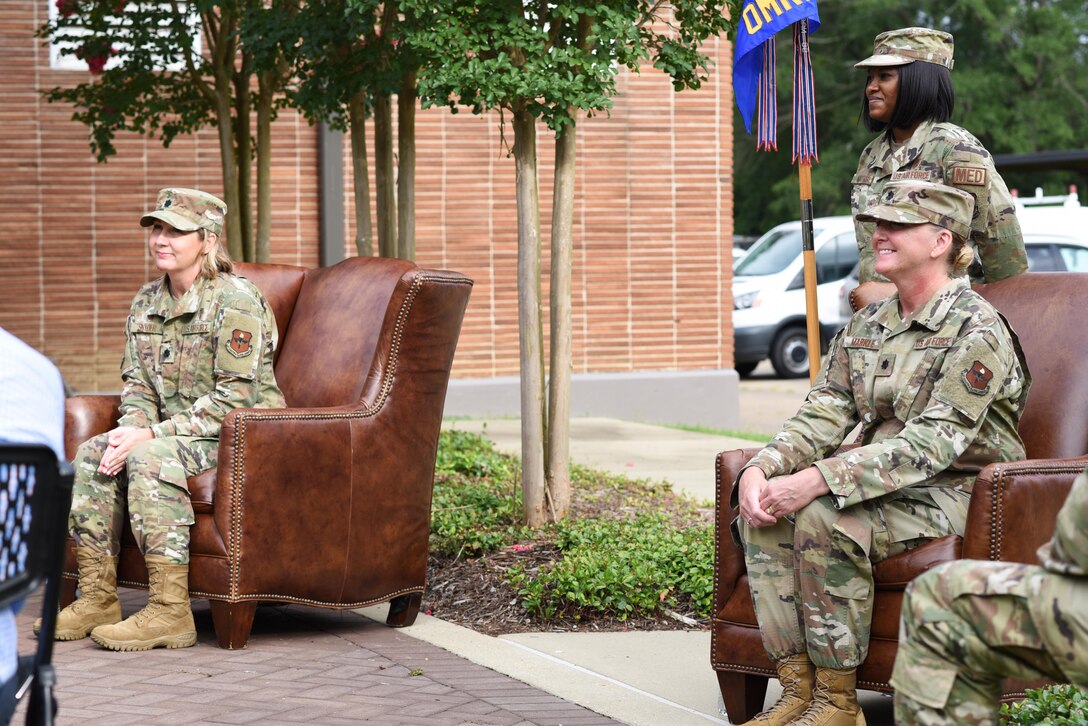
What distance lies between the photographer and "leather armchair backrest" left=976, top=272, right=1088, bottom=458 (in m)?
4.28

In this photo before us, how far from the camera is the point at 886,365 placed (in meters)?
4.04

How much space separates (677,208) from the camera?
12.1 meters

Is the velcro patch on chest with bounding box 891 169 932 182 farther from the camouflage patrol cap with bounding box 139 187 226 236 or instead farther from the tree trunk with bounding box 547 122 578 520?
the camouflage patrol cap with bounding box 139 187 226 236

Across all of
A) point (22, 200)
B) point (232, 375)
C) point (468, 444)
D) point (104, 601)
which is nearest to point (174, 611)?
point (104, 601)

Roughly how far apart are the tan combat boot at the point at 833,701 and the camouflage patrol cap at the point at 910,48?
2076 millimetres

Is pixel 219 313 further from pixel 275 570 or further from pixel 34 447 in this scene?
pixel 34 447

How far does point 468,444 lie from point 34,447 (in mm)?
6757

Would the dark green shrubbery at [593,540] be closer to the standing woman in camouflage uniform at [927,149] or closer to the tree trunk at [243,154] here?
the standing woman in camouflage uniform at [927,149]

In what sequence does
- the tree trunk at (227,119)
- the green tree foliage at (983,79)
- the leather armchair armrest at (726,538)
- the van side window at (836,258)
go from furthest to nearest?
1. the green tree foliage at (983,79)
2. the van side window at (836,258)
3. the tree trunk at (227,119)
4. the leather armchair armrest at (726,538)

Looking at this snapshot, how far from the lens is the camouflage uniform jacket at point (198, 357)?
5266 mm

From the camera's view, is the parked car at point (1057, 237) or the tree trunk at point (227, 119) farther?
the parked car at point (1057, 237)

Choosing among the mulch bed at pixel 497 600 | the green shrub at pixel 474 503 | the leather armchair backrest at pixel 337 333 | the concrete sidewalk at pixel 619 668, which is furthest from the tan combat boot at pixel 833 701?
the green shrub at pixel 474 503

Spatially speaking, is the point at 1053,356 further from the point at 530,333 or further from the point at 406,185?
the point at 406,185

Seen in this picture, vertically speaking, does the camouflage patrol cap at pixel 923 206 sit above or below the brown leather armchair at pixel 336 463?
above
